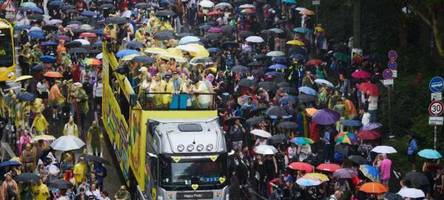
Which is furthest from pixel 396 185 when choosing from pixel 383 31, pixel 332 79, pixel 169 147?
pixel 383 31

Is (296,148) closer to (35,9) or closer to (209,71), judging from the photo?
(209,71)

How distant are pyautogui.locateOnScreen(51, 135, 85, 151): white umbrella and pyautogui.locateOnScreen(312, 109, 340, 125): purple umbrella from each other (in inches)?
264

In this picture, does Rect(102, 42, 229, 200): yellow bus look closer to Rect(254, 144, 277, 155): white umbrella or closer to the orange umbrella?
Rect(254, 144, 277, 155): white umbrella

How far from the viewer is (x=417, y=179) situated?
25703 millimetres

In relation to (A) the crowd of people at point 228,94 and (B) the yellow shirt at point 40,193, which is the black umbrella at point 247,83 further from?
(B) the yellow shirt at point 40,193

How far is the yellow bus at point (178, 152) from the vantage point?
25.9m

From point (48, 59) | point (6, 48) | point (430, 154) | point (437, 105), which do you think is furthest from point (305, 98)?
point (6, 48)

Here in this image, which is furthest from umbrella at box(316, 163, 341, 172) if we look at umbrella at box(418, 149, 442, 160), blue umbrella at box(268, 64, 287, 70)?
blue umbrella at box(268, 64, 287, 70)

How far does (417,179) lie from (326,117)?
5.52 meters

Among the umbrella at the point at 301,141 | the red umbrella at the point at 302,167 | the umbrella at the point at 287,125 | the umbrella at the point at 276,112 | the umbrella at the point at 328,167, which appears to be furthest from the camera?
the umbrella at the point at 276,112

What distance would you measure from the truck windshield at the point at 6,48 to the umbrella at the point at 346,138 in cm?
1539

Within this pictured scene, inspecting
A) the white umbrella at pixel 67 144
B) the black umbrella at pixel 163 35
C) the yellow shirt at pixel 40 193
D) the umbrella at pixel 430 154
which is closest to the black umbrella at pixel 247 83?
the black umbrella at pixel 163 35

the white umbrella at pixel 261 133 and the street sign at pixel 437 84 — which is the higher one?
the street sign at pixel 437 84

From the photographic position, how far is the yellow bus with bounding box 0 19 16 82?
3966 centimetres
